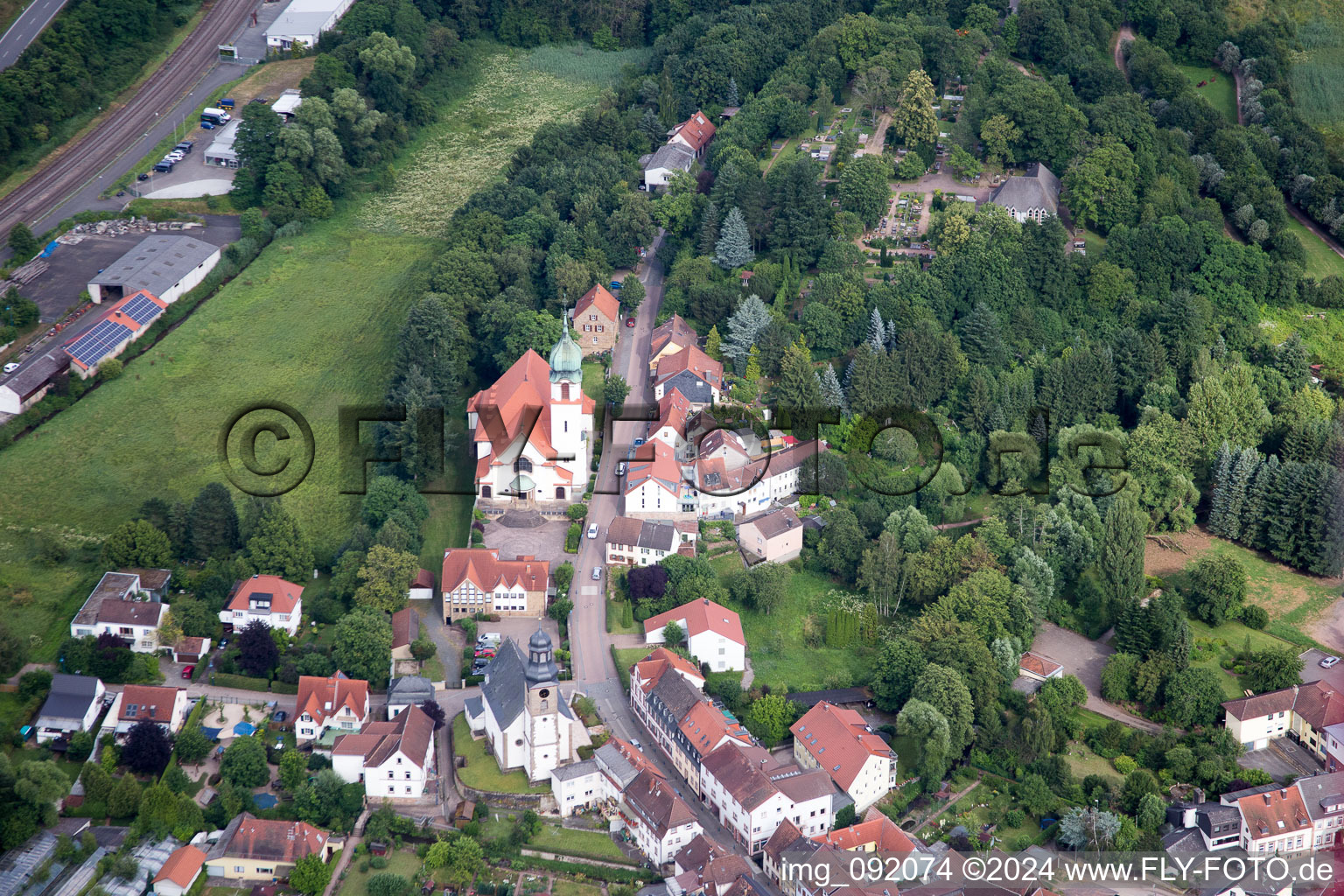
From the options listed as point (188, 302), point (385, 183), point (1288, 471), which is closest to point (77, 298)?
point (188, 302)

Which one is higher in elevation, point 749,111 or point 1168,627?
point 749,111

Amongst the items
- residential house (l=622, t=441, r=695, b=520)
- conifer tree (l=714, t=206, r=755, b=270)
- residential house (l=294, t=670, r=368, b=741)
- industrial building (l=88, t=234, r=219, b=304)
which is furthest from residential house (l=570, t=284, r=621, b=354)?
residential house (l=294, t=670, r=368, b=741)

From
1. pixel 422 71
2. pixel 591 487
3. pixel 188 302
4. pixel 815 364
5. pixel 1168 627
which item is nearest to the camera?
pixel 1168 627

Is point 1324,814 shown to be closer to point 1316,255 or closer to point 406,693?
point 406,693

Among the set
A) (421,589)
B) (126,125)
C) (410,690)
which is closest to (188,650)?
(410,690)

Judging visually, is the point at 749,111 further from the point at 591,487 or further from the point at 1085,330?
the point at 591,487

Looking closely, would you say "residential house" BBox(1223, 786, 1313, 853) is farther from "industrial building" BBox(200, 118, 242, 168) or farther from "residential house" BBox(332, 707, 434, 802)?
"industrial building" BBox(200, 118, 242, 168)

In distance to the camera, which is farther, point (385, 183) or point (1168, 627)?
point (385, 183)

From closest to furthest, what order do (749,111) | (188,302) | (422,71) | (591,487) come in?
(591,487), (188,302), (749,111), (422,71)
